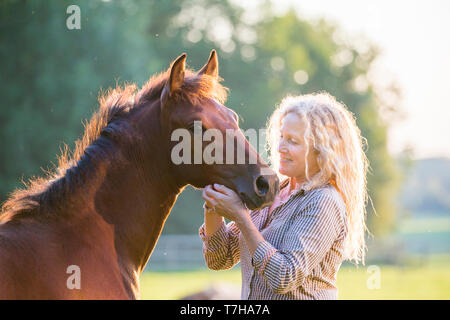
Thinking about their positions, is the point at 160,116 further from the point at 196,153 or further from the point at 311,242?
the point at 311,242

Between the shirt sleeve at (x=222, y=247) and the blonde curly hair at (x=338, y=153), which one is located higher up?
the blonde curly hair at (x=338, y=153)

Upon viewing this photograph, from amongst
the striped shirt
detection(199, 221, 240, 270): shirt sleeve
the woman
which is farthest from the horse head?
detection(199, 221, 240, 270): shirt sleeve

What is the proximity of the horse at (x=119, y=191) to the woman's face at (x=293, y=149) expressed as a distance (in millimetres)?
274

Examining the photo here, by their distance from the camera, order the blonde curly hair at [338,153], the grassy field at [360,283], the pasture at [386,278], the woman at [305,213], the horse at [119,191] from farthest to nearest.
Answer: the pasture at [386,278], the grassy field at [360,283], the blonde curly hair at [338,153], the woman at [305,213], the horse at [119,191]

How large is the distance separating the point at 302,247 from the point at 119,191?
3.87 feet

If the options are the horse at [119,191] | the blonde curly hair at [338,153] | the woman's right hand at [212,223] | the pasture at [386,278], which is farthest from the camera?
the pasture at [386,278]

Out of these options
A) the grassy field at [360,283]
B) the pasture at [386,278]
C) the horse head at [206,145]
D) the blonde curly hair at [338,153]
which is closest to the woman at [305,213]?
the blonde curly hair at [338,153]

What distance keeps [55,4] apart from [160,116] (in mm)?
21974

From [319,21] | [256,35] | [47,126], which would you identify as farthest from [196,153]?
[319,21]

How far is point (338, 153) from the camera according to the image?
10.9 feet

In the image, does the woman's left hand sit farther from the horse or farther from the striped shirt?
the striped shirt

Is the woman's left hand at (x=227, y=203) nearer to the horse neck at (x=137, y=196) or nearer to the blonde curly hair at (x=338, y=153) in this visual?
the horse neck at (x=137, y=196)

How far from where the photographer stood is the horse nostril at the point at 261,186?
122 inches

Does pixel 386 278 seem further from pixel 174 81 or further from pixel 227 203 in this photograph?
pixel 174 81
